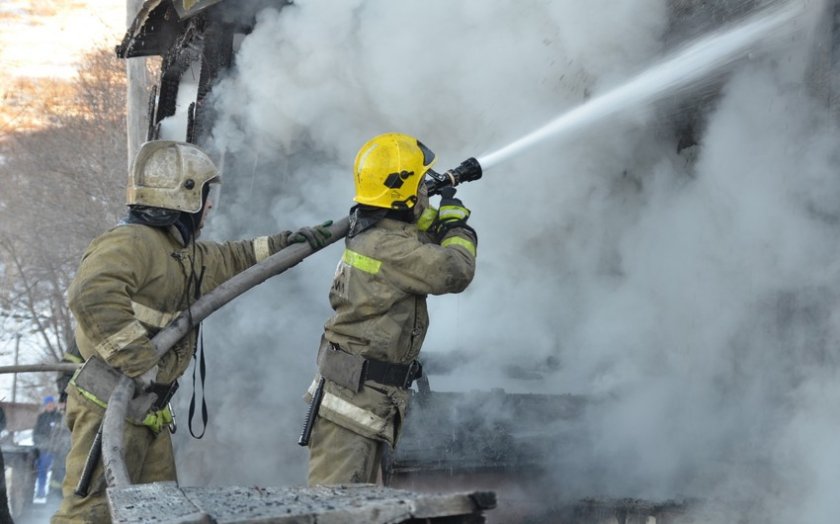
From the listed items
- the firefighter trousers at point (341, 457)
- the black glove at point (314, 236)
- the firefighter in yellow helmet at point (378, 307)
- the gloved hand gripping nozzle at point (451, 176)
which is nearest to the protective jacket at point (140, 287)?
the black glove at point (314, 236)

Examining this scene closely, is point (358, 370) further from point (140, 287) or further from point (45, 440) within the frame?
point (45, 440)

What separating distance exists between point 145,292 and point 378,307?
0.91 m

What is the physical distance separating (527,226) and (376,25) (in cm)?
166

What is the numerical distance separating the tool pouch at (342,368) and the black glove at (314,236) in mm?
473

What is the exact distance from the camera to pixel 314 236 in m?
3.83

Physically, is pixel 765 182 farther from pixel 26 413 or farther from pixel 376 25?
pixel 26 413

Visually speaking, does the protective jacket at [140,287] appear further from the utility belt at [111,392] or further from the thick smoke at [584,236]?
the thick smoke at [584,236]

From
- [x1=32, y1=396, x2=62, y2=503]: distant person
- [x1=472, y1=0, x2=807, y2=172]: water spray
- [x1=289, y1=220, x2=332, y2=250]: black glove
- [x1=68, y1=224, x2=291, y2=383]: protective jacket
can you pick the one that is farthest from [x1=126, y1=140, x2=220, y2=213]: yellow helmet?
[x1=32, y1=396, x2=62, y2=503]: distant person

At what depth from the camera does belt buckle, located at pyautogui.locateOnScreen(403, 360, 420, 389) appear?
3576 millimetres

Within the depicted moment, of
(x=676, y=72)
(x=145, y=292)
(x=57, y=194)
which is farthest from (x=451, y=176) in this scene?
(x=57, y=194)

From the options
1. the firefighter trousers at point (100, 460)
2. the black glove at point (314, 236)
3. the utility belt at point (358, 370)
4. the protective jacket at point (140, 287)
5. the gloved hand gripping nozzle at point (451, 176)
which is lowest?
the firefighter trousers at point (100, 460)

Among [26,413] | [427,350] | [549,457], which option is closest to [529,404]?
[549,457]

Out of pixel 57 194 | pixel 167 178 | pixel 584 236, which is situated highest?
pixel 57 194

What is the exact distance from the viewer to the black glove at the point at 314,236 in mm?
3822
